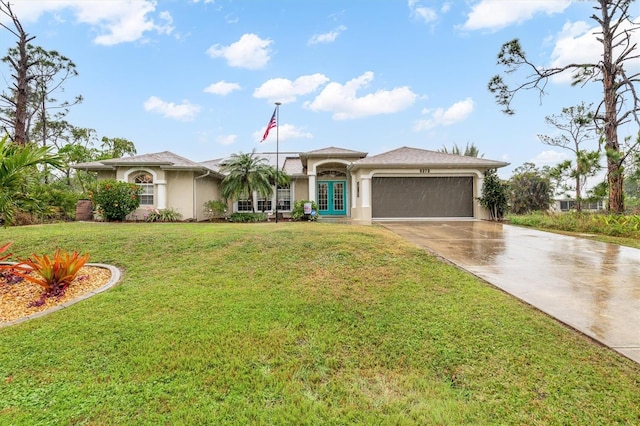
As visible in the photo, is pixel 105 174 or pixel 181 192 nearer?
pixel 181 192

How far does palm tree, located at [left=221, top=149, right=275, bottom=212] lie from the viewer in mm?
15023

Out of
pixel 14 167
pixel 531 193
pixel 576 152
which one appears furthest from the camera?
pixel 531 193

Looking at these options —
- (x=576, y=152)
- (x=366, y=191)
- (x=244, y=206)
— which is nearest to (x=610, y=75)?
(x=576, y=152)

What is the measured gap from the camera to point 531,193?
2128 cm

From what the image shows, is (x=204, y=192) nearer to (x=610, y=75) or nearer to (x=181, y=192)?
(x=181, y=192)

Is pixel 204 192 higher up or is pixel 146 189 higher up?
pixel 146 189

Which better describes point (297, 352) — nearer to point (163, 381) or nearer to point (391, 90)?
point (163, 381)

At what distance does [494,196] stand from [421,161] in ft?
12.8

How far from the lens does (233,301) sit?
4336 mm

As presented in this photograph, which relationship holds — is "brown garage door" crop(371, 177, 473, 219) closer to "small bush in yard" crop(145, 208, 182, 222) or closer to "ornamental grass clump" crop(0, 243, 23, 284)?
"small bush in yard" crop(145, 208, 182, 222)

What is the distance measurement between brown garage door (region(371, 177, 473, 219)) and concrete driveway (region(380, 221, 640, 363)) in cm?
677

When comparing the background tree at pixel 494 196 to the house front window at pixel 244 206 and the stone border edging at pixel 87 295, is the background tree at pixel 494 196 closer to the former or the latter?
the house front window at pixel 244 206

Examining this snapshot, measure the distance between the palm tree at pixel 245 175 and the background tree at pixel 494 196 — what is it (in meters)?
10.9

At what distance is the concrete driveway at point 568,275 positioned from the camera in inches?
137
